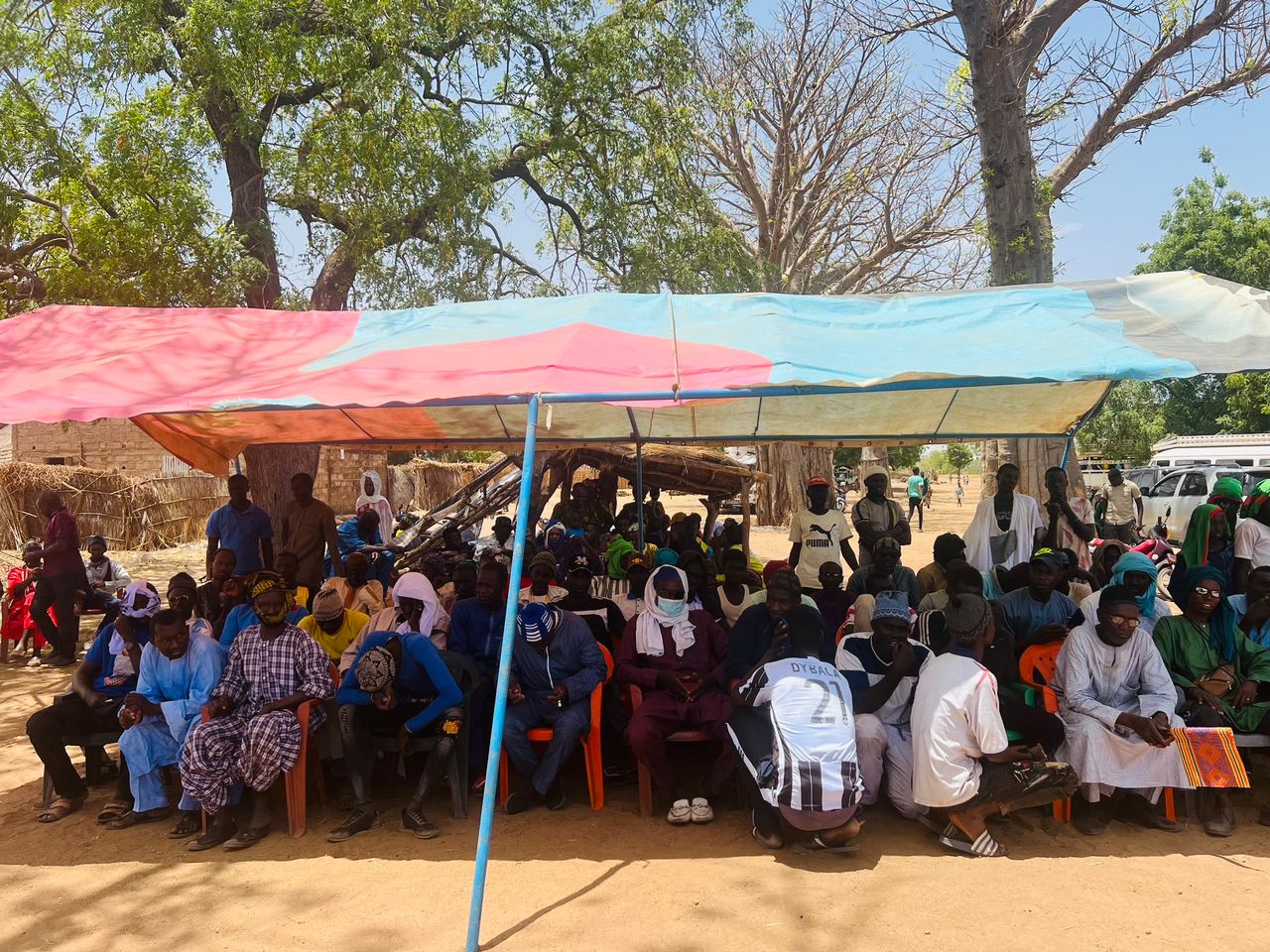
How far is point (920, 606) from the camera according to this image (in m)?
5.57

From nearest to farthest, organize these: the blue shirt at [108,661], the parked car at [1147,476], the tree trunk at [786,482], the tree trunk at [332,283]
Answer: the blue shirt at [108,661], the tree trunk at [332,283], the parked car at [1147,476], the tree trunk at [786,482]

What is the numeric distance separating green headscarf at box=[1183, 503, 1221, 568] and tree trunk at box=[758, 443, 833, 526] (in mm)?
15203

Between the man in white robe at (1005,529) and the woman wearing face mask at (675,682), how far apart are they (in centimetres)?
258

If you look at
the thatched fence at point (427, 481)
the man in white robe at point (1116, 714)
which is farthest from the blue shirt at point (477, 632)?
the thatched fence at point (427, 481)

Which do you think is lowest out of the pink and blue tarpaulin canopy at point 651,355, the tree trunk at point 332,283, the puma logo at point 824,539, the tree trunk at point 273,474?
the puma logo at point 824,539

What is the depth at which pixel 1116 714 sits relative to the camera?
4465 millimetres

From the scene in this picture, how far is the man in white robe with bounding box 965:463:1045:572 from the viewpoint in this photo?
6.70 metres

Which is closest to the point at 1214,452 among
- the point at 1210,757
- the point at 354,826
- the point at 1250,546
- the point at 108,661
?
the point at 1250,546

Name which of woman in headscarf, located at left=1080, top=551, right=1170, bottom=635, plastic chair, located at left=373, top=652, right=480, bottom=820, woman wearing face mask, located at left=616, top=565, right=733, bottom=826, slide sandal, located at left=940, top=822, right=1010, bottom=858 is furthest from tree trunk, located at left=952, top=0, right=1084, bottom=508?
plastic chair, located at left=373, top=652, right=480, bottom=820

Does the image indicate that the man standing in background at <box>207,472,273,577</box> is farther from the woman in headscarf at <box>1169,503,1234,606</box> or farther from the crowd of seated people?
the woman in headscarf at <box>1169,503,1234,606</box>

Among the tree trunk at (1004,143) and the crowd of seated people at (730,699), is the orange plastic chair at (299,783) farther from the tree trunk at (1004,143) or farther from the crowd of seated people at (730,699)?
the tree trunk at (1004,143)

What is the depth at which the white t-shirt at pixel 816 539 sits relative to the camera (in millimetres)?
6977

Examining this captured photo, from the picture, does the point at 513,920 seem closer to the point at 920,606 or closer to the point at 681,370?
the point at 681,370

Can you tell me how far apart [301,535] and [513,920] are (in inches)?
169
